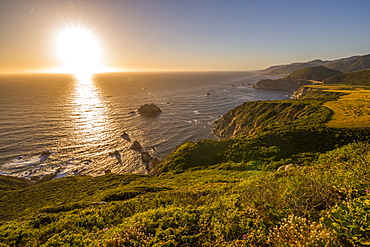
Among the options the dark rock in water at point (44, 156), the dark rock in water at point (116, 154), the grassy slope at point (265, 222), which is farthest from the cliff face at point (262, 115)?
the dark rock in water at point (44, 156)

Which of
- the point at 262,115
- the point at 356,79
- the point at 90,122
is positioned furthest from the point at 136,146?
the point at 356,79

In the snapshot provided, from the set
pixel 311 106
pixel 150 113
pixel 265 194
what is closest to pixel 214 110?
pixel 150 113

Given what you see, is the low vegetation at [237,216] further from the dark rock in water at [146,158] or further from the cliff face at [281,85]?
the cliff face at [281,85]

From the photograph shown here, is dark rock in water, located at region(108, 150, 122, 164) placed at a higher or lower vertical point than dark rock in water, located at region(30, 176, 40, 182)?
higher

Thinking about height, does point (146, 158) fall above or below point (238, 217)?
below

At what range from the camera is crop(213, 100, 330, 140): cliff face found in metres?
41.8

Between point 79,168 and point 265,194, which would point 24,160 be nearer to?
point 79,168

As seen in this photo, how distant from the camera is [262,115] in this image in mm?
51062

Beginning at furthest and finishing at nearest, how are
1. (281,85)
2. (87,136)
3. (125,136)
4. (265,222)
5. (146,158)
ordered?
(281,85), (125,136), (87,136), (146,158), (265,222)

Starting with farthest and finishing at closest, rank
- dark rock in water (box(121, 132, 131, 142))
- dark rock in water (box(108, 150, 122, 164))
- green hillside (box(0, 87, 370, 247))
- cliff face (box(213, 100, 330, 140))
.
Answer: dark rock in water (box(121, 132, 131, 142)), dark rock in water (box(108, 150, 122, 164)), cliff face (box(213, 100, 330, 140)), green hillside (box(0, 87, 370, 247))

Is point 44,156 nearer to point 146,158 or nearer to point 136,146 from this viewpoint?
point 136,146

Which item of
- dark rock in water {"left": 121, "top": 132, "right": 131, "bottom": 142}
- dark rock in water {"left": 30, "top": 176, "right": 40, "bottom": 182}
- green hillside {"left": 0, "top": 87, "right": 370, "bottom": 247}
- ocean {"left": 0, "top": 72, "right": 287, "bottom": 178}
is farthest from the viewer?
dark rock in water {"left": 121, "top": 132, "right": 131, "bottom": 142}

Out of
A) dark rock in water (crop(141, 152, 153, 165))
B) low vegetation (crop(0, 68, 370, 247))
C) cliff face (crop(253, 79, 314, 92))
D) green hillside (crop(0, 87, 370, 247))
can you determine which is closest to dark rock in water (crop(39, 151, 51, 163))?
low vegetation (crop(0, 68, 370, 247))

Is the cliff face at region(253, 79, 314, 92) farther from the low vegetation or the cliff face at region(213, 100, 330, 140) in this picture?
the low vegetation
